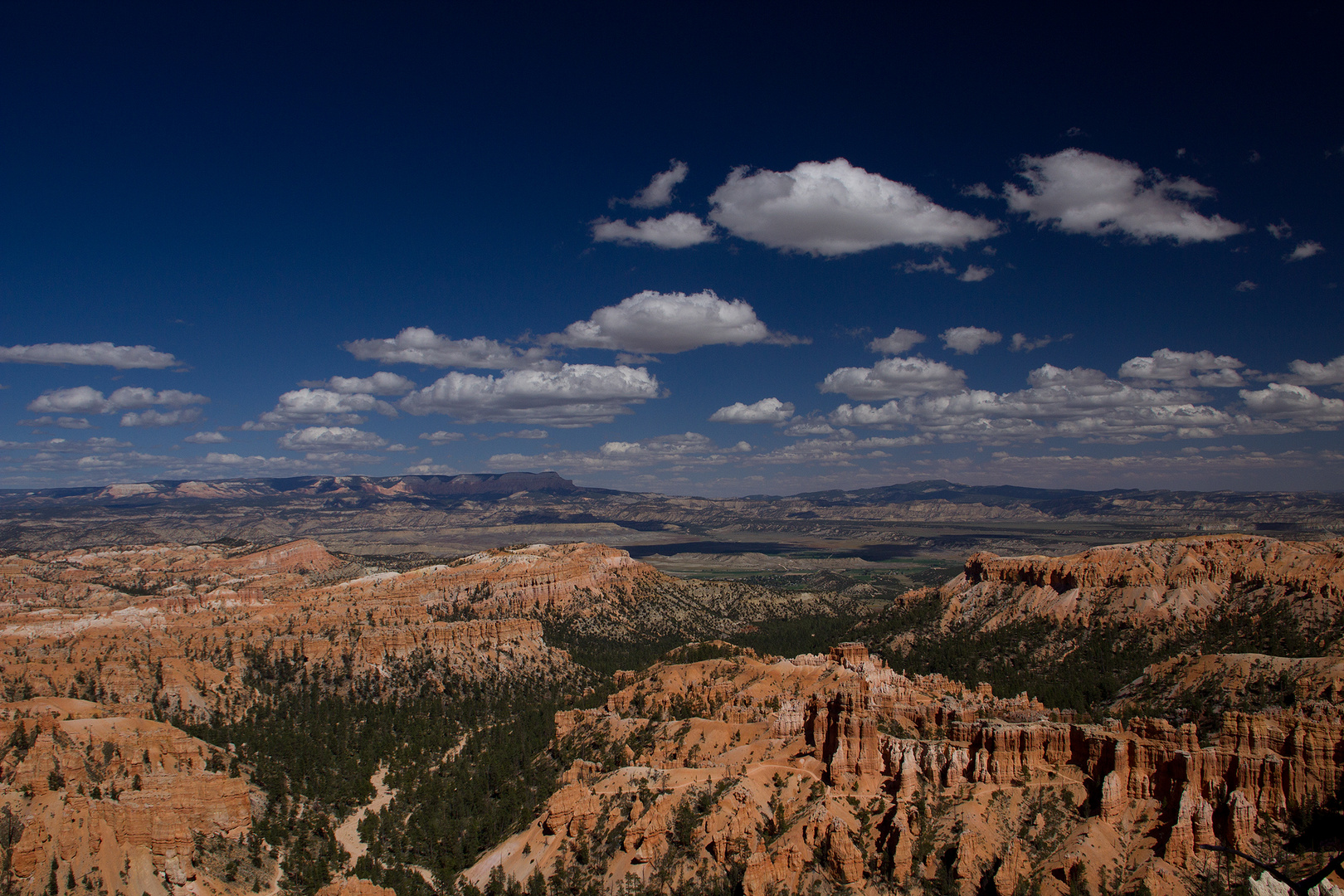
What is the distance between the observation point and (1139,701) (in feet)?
281

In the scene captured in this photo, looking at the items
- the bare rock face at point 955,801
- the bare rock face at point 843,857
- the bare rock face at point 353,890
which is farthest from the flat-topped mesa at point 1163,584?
the bare rock face at point 353,890

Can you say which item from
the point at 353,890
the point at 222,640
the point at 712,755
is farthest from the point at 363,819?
the point at 222,640

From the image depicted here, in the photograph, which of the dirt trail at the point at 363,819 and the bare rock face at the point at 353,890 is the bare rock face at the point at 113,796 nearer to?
the dirt trail at the point at 363,819

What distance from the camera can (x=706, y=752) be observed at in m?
75.2

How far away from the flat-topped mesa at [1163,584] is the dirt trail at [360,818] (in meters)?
104

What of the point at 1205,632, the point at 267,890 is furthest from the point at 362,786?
the point at 1205,632

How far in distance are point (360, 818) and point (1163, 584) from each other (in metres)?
122

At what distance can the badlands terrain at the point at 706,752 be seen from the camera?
174 ft

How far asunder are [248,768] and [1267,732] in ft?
293

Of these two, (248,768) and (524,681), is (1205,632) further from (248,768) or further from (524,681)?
(248,768)

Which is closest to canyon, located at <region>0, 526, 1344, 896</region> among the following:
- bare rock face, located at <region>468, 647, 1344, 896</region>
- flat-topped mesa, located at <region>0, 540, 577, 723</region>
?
bare rock face, located at <region>468, 647, 1344, 896</region>

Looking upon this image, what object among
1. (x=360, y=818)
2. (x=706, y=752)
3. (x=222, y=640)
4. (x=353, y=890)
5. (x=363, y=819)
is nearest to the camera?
(x=353, y=890)

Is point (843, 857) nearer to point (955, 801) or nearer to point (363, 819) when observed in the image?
point (955, 801)

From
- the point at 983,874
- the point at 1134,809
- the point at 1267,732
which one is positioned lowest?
the point at 983,874
